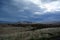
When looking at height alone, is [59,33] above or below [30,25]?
below

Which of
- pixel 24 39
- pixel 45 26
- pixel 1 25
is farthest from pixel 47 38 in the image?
pixel 1 25

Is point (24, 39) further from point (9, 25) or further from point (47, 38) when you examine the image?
point (9, 25)

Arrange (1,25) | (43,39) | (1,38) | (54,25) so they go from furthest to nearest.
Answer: (54,25) → (1,25) → (43,39) → (1,38)

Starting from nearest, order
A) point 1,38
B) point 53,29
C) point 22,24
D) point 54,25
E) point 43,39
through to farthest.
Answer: point 1,38
point 43,39
point 53,29
point 54,25
point 22,24

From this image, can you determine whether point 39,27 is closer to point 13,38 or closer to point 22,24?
point 22,24

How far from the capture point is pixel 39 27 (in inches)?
1044

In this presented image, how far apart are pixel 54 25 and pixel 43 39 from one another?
9069mm

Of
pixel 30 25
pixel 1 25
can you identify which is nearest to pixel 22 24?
pixel 30 25

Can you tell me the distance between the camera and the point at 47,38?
64.0 feet

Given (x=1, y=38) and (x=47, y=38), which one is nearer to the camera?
(x=1, y=38)

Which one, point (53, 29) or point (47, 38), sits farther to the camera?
point (53, 29)

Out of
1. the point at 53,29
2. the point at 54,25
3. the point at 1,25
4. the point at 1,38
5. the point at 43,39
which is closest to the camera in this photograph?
the point at 1,38

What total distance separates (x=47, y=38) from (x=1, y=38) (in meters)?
7.00

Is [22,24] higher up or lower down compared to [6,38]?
higher up
